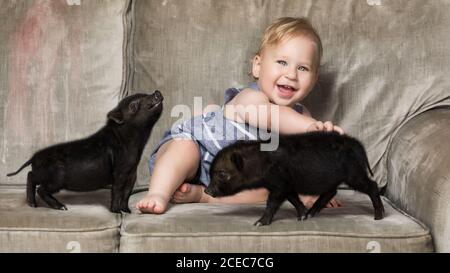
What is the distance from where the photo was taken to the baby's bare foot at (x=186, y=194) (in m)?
1.78

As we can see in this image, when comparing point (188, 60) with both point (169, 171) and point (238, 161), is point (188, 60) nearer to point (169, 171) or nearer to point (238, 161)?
point (169, 171)

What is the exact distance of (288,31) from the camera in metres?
1.88

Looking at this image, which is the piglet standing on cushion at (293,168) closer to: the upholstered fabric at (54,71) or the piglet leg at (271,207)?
the piglet leg at (271,207)

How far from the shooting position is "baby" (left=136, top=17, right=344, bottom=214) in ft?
5.86

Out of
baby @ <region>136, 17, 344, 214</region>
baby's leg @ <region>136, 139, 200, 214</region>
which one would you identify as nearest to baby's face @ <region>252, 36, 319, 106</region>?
baby @ <region>136, 17, 344, 214</region>

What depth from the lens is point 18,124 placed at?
1980mm

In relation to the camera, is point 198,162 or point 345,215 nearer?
point 345,215

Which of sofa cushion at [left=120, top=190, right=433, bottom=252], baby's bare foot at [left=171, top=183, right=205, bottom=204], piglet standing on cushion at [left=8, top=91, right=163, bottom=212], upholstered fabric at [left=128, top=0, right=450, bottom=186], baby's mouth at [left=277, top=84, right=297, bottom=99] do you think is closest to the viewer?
sofa cushion at [left=120, top=190, right=433, bottom=252]

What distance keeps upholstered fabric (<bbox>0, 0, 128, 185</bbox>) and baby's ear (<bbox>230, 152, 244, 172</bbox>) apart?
57 centimetres

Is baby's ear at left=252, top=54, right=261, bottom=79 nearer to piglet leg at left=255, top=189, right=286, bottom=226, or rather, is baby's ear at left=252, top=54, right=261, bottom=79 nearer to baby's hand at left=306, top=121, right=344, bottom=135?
baby's hand at left=306, top=121, right=344, bottom=135
